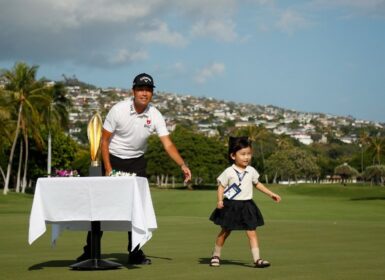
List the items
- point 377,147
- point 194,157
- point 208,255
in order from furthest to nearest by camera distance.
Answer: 1. point 377,147
2. point 194,157
3. point 208,255

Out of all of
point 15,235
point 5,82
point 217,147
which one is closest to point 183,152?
point 217,147

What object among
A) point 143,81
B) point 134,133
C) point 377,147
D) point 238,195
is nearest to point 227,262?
point 238,195

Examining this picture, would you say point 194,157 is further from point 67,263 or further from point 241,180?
point 241,180

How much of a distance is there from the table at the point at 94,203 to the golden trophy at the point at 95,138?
46 cm

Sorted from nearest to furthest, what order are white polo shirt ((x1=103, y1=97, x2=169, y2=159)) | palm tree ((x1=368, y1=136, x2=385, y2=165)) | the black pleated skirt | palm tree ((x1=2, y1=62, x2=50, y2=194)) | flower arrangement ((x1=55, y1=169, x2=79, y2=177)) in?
flower arrangement ((x1=55, y1=169, x2=79, y2=177)), the black pleated skirt, white polo shirt ((x1=103, y1=97, x2=169, y2=159)), palm tree ((x1=2, y1=62, x2=50, y2=194)), palm tree ((x1=368, y1=136, x2=385, y2=165))

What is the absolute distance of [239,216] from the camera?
1039cm

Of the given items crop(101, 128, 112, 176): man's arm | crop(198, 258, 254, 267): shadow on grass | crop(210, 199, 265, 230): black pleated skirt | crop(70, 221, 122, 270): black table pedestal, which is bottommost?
crop(198, 258, 254, 267): shadow on grass

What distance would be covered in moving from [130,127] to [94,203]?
53.4 inches

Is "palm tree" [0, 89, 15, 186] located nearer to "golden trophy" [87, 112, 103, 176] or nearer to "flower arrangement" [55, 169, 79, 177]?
"golden trophy" [87, 112, 103, 176]

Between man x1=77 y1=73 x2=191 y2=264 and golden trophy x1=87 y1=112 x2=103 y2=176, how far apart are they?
0.22 m

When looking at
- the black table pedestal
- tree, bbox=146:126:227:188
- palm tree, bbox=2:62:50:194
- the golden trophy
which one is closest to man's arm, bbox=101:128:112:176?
the golden trophy

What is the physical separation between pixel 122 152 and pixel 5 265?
2094 millimetres

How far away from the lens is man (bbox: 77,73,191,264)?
10.6m

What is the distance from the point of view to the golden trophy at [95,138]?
33.4ft
